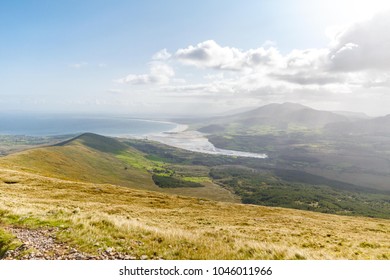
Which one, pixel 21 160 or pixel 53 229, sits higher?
pixel 53 229

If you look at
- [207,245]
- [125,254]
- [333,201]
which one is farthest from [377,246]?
[333,201]

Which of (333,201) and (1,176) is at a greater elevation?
(1,176)

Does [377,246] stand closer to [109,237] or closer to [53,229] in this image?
[109,237]

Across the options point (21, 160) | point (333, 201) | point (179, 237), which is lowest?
point (333, 201)

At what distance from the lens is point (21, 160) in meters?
120

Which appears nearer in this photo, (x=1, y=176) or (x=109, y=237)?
(x=109, y=237)
